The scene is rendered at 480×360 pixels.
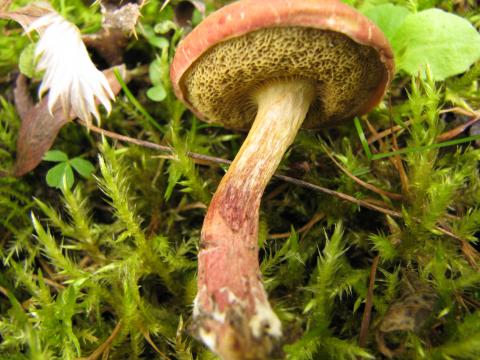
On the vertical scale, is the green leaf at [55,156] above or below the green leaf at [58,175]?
above

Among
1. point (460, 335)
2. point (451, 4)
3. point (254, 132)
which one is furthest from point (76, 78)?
point (451, 4)

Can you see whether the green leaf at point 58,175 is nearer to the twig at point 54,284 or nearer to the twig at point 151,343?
the twig at point 54,284

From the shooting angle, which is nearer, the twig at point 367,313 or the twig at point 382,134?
the twig at point 367,313

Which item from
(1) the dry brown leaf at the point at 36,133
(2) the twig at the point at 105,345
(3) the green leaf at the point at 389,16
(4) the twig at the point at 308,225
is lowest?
(2) the twig at the point at 105,345

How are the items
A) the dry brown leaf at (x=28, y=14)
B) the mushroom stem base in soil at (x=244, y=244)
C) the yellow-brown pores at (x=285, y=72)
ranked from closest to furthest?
the mushroom stem base in soil at (x=244, y=244)
the yellow-brown pores at (x=285, y=72)
the dry brown leaf at (x=28, y=14)

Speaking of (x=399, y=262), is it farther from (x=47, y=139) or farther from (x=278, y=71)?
(x=47, y=139)

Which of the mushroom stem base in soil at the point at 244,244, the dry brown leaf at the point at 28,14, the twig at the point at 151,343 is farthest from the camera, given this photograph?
the dry brown leaf at the point at 28,14

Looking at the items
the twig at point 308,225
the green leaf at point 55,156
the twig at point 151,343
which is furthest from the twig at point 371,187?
the green leaf at point 55,156

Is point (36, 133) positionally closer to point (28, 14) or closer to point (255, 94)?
point (28, 14)
